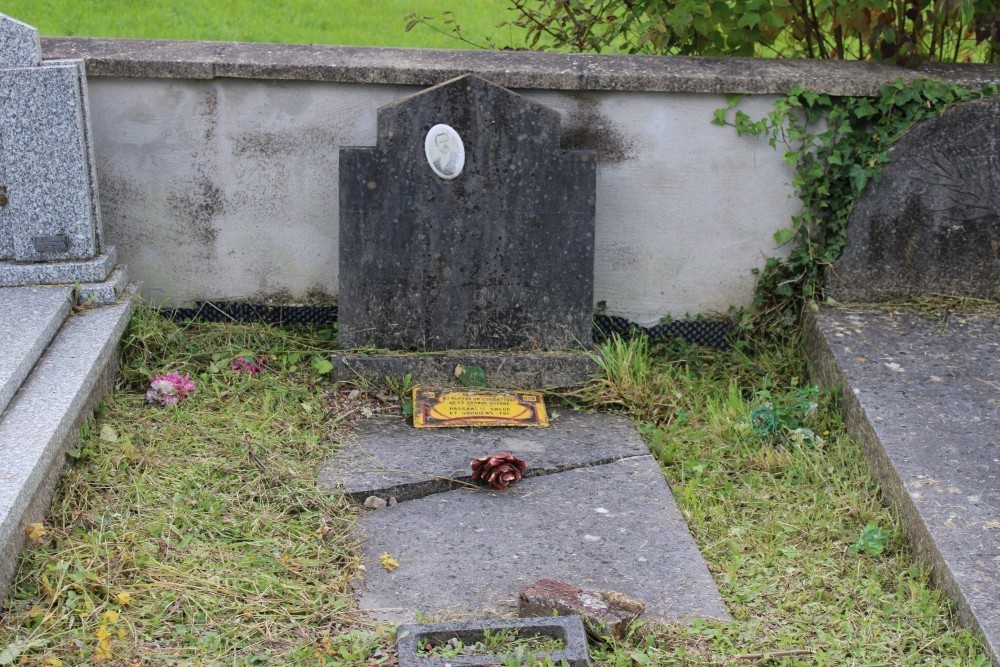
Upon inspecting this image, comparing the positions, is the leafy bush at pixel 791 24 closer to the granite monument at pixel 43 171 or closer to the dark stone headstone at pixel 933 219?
the dark stone headstone at pixel 933 219

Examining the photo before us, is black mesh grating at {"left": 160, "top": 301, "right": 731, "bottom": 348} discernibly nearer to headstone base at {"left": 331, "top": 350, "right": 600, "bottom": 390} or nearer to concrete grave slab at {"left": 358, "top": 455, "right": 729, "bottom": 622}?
headstone base at {"left": 331, "top": 350, "right": 600, "bottom": 390}

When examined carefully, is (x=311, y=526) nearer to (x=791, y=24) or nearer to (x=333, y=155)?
(x=333, y=155)

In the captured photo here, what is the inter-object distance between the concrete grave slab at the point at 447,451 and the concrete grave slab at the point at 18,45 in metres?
1.77

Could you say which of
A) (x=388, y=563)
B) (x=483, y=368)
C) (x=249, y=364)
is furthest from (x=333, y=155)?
(x=388, y=563)

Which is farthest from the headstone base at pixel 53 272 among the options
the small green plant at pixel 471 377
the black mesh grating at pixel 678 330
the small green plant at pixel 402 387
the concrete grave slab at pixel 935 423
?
the concrete grave slab at pixel 935 423

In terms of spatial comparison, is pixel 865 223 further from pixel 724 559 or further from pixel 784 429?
pixel 724 559

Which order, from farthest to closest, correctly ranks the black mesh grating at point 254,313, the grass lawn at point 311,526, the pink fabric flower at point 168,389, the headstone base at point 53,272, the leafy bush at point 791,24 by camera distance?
the black mesh grating at point 254,313, the leafy bush at point 791,24, the headstone base at point 53,272, the pink fabric flower at point 168,389, the grass lawn at point 311,526

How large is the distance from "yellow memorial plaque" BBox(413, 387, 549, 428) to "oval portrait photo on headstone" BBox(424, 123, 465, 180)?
0.84 m

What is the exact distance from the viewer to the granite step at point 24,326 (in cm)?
341

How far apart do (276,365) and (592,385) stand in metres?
1.25

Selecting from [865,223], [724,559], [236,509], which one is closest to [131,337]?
[236,509]

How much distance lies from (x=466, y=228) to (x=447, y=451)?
0.92 m

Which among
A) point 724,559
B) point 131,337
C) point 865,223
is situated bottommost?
point 724,559

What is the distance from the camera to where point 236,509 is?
329cm
